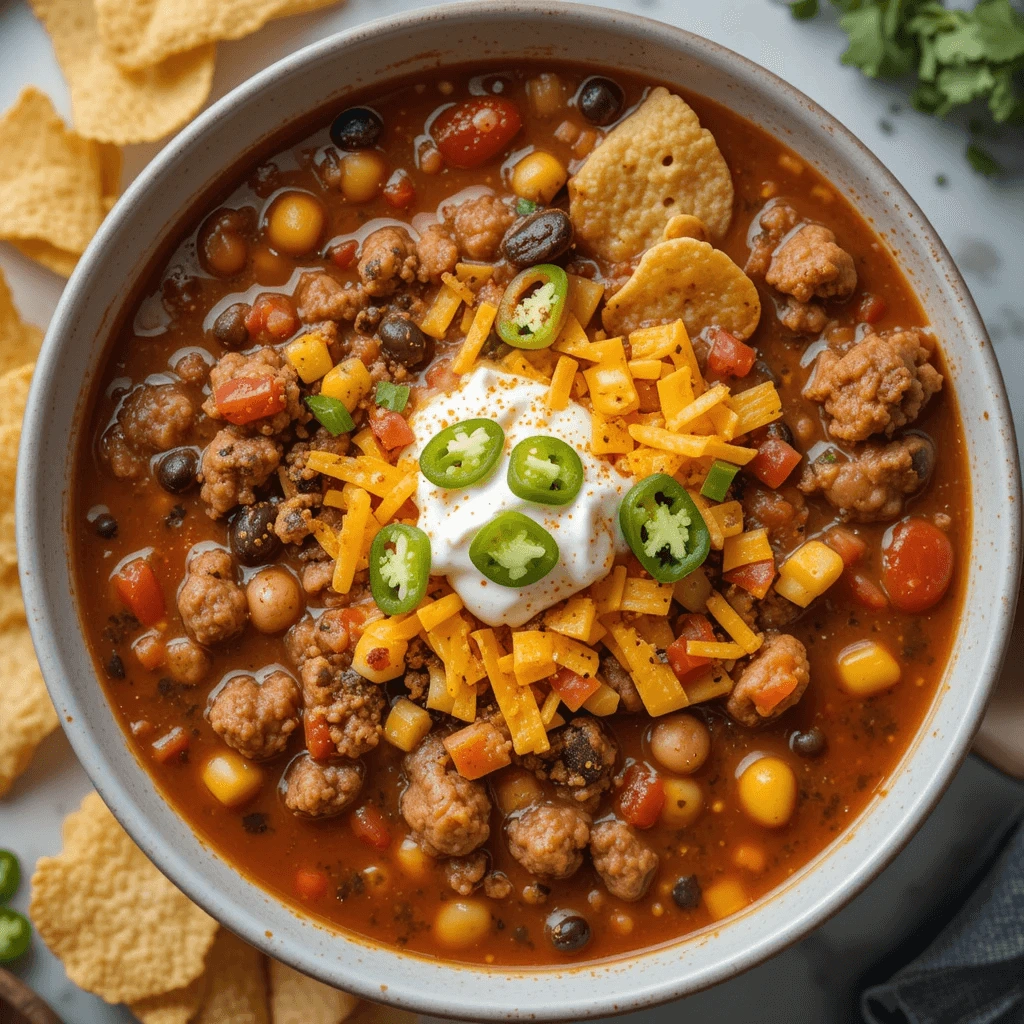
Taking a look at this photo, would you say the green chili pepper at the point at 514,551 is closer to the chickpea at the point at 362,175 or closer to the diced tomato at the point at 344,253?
the diced tomato at the point at 344,253

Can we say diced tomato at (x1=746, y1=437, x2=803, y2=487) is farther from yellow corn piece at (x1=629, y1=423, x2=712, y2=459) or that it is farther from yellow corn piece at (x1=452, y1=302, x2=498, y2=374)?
yellow corn piece at (x1=452, y1=302, x2=498, y2=374)

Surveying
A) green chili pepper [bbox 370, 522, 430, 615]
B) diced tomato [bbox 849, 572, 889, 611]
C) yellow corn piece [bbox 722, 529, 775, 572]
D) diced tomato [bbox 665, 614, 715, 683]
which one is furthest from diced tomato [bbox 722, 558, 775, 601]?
green chili pepper [bbox 370, 522, 430, 615]

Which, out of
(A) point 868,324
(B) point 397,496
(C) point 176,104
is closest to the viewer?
(B) point 397,496

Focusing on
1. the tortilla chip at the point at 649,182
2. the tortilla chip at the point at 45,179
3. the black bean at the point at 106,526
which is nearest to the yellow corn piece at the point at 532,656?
the tortilla chip at the point at 649,182

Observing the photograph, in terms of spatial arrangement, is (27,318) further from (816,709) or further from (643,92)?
(816,709)

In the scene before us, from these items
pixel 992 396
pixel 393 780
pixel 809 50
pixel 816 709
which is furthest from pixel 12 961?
pixel 809 50

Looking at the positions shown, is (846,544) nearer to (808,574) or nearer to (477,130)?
(808,574)
